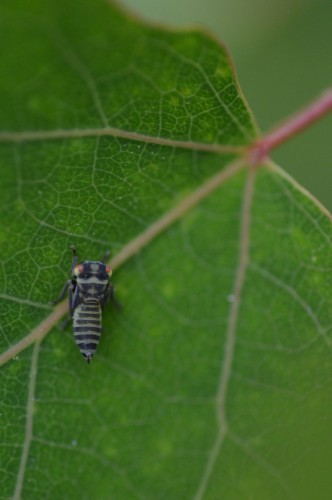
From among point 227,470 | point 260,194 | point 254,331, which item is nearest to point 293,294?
point 254,331

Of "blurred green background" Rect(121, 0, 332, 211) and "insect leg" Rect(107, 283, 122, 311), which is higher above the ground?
"blurred green background" Rect(121, 0, 332, 211)

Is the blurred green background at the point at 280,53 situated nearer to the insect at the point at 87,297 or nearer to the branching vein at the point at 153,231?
the branching vein at the point at 153,231

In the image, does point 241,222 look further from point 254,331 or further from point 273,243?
point 254,331

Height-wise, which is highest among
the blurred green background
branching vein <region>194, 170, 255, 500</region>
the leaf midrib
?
the blurred green background

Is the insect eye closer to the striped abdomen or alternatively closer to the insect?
the insect

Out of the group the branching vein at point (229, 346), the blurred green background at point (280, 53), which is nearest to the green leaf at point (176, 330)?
the branching vein at point (229, 346)


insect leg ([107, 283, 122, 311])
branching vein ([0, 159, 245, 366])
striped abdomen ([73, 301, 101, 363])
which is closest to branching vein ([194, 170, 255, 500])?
branching vein ([0, 159, 245, 366])
